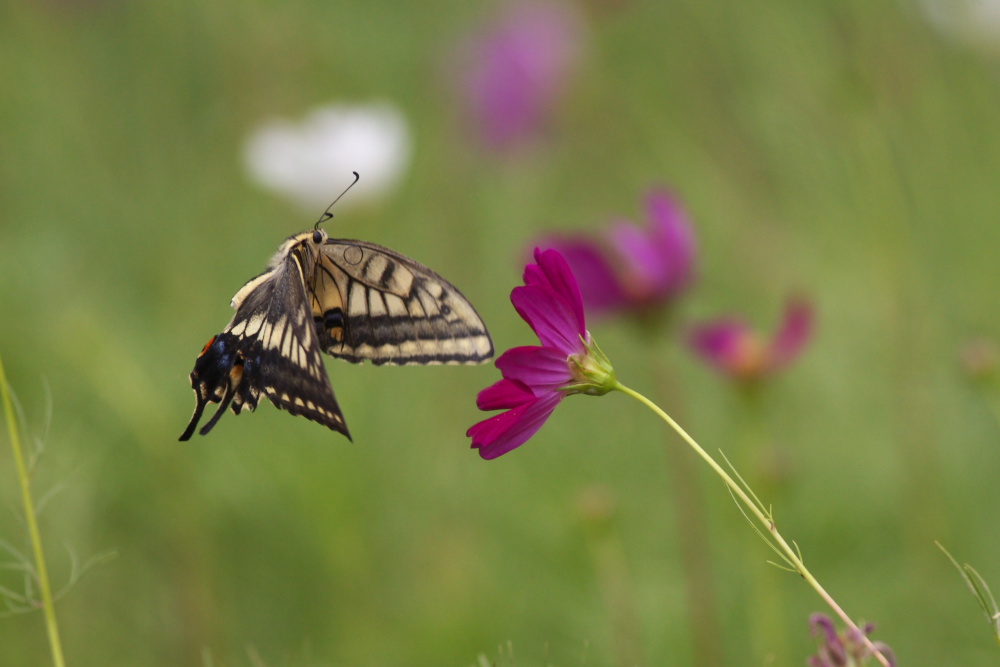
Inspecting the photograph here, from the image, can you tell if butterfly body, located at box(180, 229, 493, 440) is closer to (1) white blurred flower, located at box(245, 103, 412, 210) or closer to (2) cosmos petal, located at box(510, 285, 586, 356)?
(2) cosmos petal, located at box(510, 285, 586, 356)

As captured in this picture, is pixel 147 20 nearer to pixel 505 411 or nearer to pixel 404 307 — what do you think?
pixel 404 307

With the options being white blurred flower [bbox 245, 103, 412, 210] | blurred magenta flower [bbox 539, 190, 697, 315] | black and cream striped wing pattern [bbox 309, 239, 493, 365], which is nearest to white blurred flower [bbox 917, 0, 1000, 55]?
blurred magenta flower [bbox 539, 190, 697, 315]

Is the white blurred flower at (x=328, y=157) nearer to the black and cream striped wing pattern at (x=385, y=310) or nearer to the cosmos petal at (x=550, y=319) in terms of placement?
the black and cream striped wing pattern at (x=385, y=310)

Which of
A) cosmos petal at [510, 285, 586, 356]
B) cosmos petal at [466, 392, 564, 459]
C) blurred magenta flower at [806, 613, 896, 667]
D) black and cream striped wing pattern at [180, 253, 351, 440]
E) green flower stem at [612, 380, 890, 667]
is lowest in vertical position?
blurred magenta flower at [806, 613, 896, 667]

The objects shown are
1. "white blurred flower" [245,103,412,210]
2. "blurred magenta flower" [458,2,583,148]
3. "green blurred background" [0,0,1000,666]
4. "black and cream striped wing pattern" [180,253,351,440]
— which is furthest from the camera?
"blurred magenta flower" [458,2,583,148]

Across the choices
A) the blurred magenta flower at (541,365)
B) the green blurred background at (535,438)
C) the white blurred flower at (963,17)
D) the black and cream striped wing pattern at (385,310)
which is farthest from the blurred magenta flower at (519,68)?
the blurred magenta flower at (541,365)

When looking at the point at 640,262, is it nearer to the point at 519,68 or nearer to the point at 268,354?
the point at 268,354

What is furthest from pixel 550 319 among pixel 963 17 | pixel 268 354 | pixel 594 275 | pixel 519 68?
pixel 519 68
